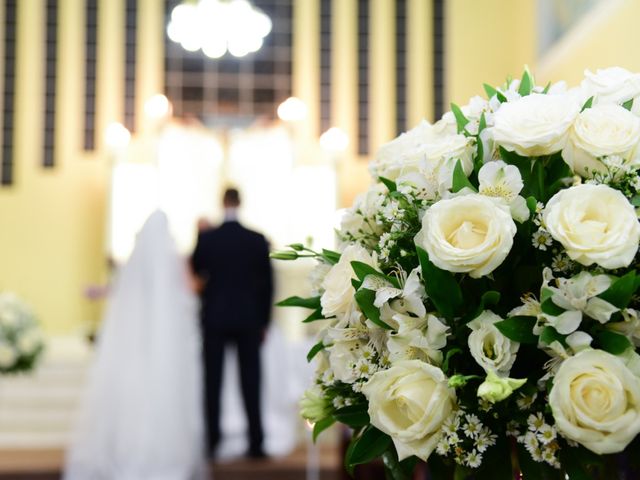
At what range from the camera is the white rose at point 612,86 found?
4.05 feet

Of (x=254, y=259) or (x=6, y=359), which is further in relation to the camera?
(x=254, y=259)

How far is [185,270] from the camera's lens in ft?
19.9

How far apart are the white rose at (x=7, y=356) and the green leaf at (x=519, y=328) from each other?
458cm

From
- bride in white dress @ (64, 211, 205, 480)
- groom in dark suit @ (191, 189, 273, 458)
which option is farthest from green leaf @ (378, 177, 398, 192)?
groom in dark suit @ (191, 189, 273, 458)

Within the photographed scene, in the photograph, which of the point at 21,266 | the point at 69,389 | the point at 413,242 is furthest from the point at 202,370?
the point at 21,266

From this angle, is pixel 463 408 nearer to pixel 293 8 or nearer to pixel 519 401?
pixel 519 401

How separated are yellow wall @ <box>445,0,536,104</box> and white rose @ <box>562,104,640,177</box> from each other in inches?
538

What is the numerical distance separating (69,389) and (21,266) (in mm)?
5217

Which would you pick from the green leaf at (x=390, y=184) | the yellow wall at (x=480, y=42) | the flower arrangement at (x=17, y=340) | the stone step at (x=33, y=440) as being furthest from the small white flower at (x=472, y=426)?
the yellow wall at (x=480, y=42)

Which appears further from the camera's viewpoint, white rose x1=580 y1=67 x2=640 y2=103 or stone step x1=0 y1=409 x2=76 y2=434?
stone step x1=0 y1=409 x2=76 y2=434

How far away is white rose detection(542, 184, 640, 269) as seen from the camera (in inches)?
39.7

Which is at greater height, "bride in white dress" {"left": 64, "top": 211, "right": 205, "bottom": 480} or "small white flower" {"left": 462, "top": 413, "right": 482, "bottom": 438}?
"small white flower" {"left": 462, "top": 413, "right": 482, "bottom": 438}

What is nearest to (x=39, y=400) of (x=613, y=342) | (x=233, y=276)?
(x=233, y=276)

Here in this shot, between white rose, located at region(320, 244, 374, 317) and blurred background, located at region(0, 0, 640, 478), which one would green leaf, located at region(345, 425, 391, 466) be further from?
blurred background, located at region(0, 0, 640, 478)
